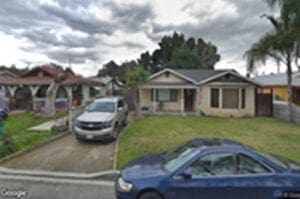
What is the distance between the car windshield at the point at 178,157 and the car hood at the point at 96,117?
7320 mm

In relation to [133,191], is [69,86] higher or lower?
higher

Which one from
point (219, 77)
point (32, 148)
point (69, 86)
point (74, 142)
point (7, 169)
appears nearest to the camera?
point (7, 169)

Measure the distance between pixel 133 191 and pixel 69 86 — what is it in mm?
22963

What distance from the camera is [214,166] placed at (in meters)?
5.74

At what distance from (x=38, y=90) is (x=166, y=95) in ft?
39.8

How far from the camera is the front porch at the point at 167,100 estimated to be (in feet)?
85.9

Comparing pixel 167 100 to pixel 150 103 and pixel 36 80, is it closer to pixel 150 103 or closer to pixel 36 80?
pixel 150 103

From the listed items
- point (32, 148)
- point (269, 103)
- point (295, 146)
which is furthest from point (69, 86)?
point (295, 146)

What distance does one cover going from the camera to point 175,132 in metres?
16.0

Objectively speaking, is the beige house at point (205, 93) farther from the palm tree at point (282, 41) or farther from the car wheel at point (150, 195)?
the car wheel at point (150, 195)

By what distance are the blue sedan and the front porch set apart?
19.9 m

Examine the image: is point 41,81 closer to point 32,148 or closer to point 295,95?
point 32,148

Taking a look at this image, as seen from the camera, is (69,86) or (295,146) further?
(69,86)

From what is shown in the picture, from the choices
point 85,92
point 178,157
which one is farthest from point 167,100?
point 178,157
